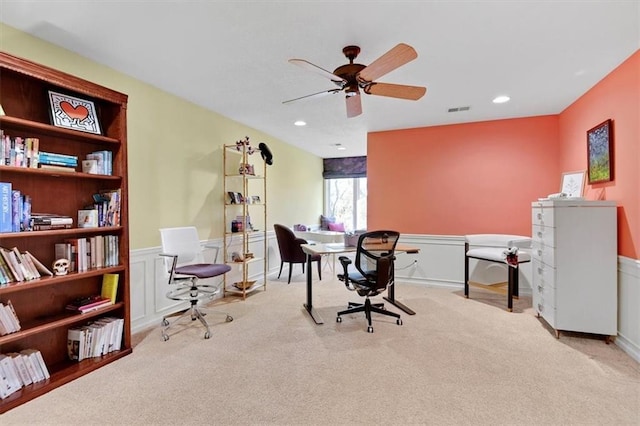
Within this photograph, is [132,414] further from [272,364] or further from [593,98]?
[593,98]

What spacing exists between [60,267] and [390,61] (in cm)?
271

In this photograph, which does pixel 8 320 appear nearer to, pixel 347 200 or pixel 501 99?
pixel 501 99

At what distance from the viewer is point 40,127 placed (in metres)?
2.07

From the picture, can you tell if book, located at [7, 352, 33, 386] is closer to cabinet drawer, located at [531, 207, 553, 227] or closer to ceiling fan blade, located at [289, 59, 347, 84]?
ceiling fan blade, located at [289, 59, 347, 84]

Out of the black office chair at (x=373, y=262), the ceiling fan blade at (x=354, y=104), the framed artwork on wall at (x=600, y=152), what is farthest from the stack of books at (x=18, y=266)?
the framed artwork on wall at (x=600, y=152)

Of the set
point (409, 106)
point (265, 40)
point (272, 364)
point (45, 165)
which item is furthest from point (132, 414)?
point (409, 106)

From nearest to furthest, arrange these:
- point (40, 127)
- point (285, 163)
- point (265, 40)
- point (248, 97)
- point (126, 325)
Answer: point (40, 127) → point (265, 40) → point (126, 325) → point (248, 97) → point (285, 163)

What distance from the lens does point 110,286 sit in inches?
100

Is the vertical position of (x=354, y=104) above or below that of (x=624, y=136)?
above

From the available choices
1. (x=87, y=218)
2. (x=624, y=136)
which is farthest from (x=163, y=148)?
(x=624, y=136)

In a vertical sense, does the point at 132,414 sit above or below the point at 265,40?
below

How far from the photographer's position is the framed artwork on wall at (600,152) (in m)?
2.85

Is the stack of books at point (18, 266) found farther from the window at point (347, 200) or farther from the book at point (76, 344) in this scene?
the window at point (347, 200)

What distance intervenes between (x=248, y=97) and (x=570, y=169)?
4.00m
